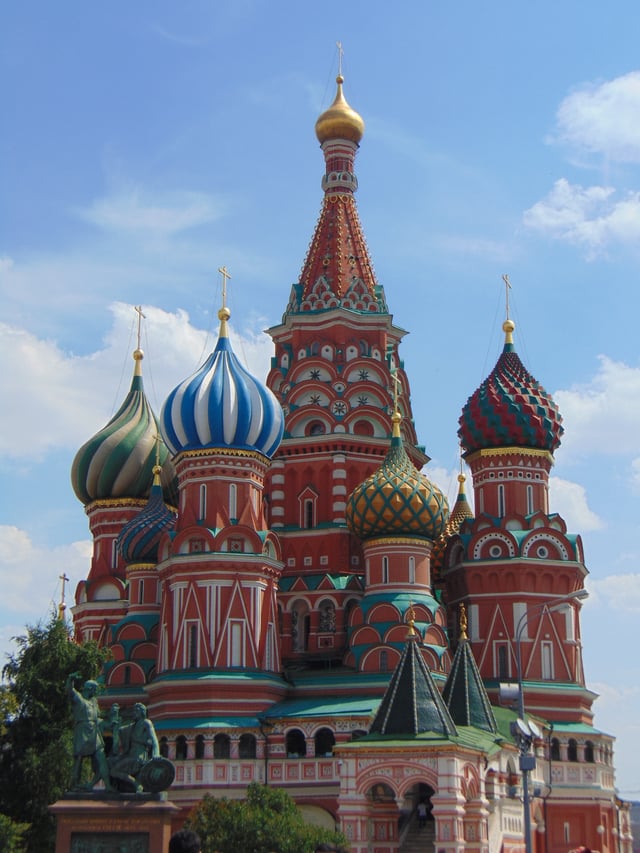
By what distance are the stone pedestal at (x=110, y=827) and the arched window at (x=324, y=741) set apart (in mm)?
15076

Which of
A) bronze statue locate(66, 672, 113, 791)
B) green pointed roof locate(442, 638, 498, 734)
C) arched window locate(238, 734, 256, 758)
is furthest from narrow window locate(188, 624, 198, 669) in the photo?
bronze statue locate(66, 672, 113, 791)

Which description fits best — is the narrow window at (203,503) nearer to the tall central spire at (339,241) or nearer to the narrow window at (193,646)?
the narrow window at (193,646)

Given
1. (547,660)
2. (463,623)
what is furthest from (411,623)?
(547,660)

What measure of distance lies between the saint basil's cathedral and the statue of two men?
27.3 ft

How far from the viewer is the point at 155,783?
2677cm

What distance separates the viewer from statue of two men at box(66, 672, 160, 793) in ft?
87.8

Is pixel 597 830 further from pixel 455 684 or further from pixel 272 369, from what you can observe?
pixel 272 369

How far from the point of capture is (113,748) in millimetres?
27047

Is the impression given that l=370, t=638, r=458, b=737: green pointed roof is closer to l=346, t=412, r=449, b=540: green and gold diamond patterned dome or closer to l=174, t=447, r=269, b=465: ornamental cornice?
l=346, t=412, r=449, b=540: green and gold diamond patterned dome

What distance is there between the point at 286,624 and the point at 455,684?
8.91m

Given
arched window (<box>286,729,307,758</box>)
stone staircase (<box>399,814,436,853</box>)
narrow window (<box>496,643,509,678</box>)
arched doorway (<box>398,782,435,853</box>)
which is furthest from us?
narrow window (<box>496,643,509,678</box>)

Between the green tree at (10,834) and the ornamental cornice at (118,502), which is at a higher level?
the ornamental cornice at (118,502)

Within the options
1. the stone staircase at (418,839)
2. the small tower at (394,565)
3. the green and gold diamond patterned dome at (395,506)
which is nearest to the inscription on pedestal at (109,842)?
the stone staircase at (418,839)

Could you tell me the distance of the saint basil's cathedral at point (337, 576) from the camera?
40344mm
